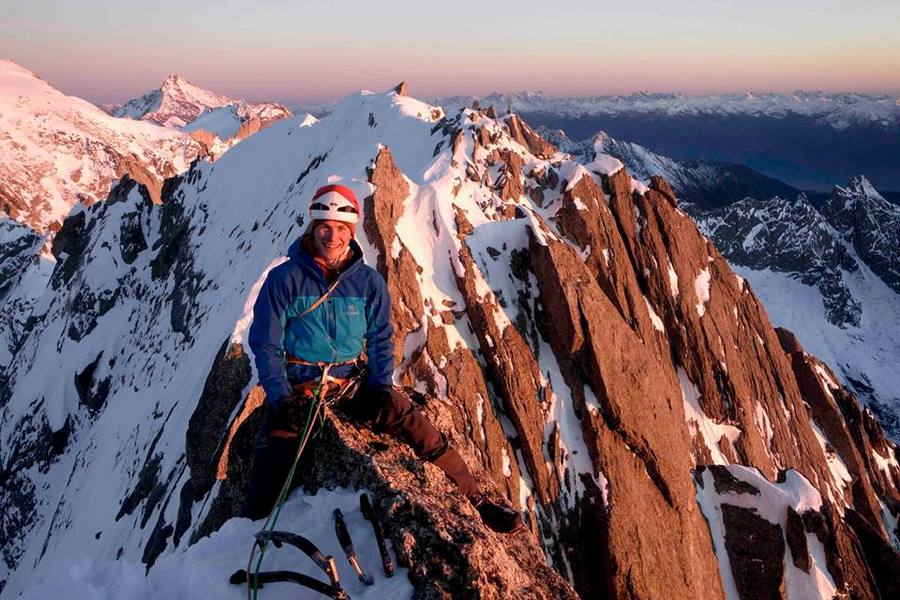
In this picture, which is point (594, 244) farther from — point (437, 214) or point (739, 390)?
point (739, 390)

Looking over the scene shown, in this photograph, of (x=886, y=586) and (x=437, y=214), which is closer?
(x=886, y=586)

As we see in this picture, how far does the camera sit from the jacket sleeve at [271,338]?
772 centimetres

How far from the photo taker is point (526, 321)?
122ft

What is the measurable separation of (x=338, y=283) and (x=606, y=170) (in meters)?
49.6

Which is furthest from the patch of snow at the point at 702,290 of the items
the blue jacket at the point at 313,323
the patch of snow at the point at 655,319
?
the blue jacket at the point at 313,323

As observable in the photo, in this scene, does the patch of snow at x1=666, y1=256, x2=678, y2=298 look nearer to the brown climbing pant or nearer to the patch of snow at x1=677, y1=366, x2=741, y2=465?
the patch of snow at x1=677, y1=366, x2=741, y2=465

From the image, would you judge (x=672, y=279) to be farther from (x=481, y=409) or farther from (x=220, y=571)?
(x=220, y=571)

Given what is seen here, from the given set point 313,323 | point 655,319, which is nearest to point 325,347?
point 313,323

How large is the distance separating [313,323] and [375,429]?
2028mm

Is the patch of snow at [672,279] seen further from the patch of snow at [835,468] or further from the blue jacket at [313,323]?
the blue jacket at [313,323]

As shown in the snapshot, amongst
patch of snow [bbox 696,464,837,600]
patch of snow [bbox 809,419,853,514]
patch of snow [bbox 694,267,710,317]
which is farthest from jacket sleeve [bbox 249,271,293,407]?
patch of snow [bbox 809,419,853,514]

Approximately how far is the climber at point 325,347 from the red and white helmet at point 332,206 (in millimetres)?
16

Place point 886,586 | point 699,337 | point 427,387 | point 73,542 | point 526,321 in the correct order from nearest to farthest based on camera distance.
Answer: point 427,387 < point 886,586 < point 526,321 < point 73,542 < point 699,337

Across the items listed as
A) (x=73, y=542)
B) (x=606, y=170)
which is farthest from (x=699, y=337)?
(x=73, y=542)
